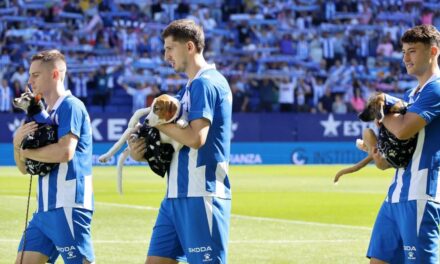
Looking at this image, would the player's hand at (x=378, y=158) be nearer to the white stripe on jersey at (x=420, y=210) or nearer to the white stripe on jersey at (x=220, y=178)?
the white stripe on jersey at (x=420, y=210)

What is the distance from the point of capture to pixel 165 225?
6.68 metres

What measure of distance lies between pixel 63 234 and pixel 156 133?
139 cm

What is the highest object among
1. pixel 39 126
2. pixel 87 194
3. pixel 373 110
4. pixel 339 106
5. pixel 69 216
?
pixel 373 110

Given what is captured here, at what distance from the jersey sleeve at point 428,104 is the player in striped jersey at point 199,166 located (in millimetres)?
1257

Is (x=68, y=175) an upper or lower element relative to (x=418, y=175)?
lower

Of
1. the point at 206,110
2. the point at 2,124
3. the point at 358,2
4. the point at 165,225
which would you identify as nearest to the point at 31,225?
the point at 165,225

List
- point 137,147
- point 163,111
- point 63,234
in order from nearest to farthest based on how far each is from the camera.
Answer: point 163,111
point 137,147
point 63,234

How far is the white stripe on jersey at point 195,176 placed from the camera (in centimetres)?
646

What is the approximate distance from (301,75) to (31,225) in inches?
1156

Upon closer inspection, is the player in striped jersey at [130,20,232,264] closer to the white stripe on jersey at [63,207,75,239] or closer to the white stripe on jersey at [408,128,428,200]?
the white stripe on jersey at [63,207,75,239]

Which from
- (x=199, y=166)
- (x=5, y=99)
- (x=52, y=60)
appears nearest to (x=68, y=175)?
(x=52, y=60)

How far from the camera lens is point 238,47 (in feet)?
124

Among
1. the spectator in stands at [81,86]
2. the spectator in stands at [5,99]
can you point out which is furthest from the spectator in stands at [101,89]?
the spectator in stands at [5,99]

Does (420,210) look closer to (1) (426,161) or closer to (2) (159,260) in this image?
(1) (426,161)
